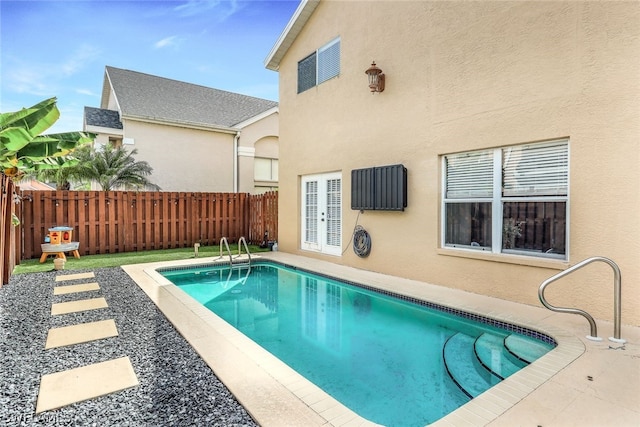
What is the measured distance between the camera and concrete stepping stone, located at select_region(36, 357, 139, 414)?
3.02 meters

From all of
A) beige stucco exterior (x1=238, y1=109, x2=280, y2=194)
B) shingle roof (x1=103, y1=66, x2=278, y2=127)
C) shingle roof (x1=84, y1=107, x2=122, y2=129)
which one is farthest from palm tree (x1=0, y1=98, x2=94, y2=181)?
beige stucco exterior (x1=238, y1=109, x2=280, y2=194)

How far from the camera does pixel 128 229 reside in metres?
11.9

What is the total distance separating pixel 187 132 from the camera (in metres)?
17.4

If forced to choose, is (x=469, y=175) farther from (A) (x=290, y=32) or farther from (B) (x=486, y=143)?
(A) (x=290, y=32)

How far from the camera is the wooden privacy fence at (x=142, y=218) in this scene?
10391 mm

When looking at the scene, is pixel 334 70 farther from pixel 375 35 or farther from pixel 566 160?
pixel 566 160

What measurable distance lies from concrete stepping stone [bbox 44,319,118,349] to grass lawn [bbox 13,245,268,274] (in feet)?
16.3

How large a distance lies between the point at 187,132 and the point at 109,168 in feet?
14.5

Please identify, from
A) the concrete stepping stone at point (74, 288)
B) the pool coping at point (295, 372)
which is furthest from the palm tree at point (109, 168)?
the pool coping at point (295, 372)

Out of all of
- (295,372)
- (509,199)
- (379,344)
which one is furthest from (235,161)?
(295,372)

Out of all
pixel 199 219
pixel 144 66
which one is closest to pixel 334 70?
pixel 199 219

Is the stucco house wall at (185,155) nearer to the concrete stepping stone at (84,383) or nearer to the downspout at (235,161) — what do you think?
the downspout at (235,161)

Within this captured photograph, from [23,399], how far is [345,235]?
7.47 meters

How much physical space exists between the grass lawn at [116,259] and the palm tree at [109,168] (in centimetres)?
411
